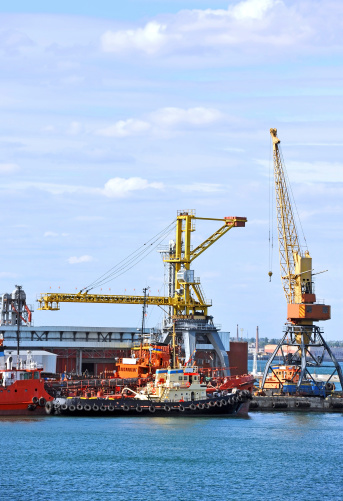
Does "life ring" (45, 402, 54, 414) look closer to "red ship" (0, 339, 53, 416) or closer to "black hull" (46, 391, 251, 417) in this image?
"black hull" (46, 391, 251, 417)

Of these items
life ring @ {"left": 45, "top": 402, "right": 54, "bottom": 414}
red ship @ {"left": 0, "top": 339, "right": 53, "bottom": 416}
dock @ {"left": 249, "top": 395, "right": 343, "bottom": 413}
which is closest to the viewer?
red ship @ {"left": 0, "top": 339, "right": 53, "bottom": 416}

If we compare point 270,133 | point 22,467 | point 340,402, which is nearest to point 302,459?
point 22,467

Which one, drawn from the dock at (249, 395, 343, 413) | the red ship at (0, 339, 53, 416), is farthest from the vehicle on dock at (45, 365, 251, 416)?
the dock at (249, 395, 343, 413)

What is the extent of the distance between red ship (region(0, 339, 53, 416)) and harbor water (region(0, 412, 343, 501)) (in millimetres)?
1665

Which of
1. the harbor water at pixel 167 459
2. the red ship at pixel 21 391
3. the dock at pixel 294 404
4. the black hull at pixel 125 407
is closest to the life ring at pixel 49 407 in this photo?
the black hull at pixel 125 407

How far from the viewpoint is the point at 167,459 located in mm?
56938

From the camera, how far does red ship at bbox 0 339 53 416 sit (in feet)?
239

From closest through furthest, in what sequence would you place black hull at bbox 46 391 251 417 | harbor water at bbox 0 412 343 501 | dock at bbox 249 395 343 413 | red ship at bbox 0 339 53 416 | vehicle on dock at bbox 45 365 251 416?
harbor water at bbox 0 412 343 501, red ship at bbox 0 339 53 416, black hull at bbox 46 391 251 417, vehicle on dock at bbox 45 365 251 416, dock at bbox 249 395 343 413

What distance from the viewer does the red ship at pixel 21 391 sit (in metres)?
72.9

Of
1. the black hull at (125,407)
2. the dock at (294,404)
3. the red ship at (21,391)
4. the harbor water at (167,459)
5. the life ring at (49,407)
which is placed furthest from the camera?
the dock at (294,404)

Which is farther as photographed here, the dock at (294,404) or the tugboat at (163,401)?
the dock at (294,404)

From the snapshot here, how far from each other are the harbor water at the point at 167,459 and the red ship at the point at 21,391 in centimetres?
167

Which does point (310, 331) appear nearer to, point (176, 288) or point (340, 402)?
point (340, 402)

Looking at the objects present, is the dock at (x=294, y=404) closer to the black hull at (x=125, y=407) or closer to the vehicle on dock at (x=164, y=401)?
the vehicle on dock at (x=164, y=401)
